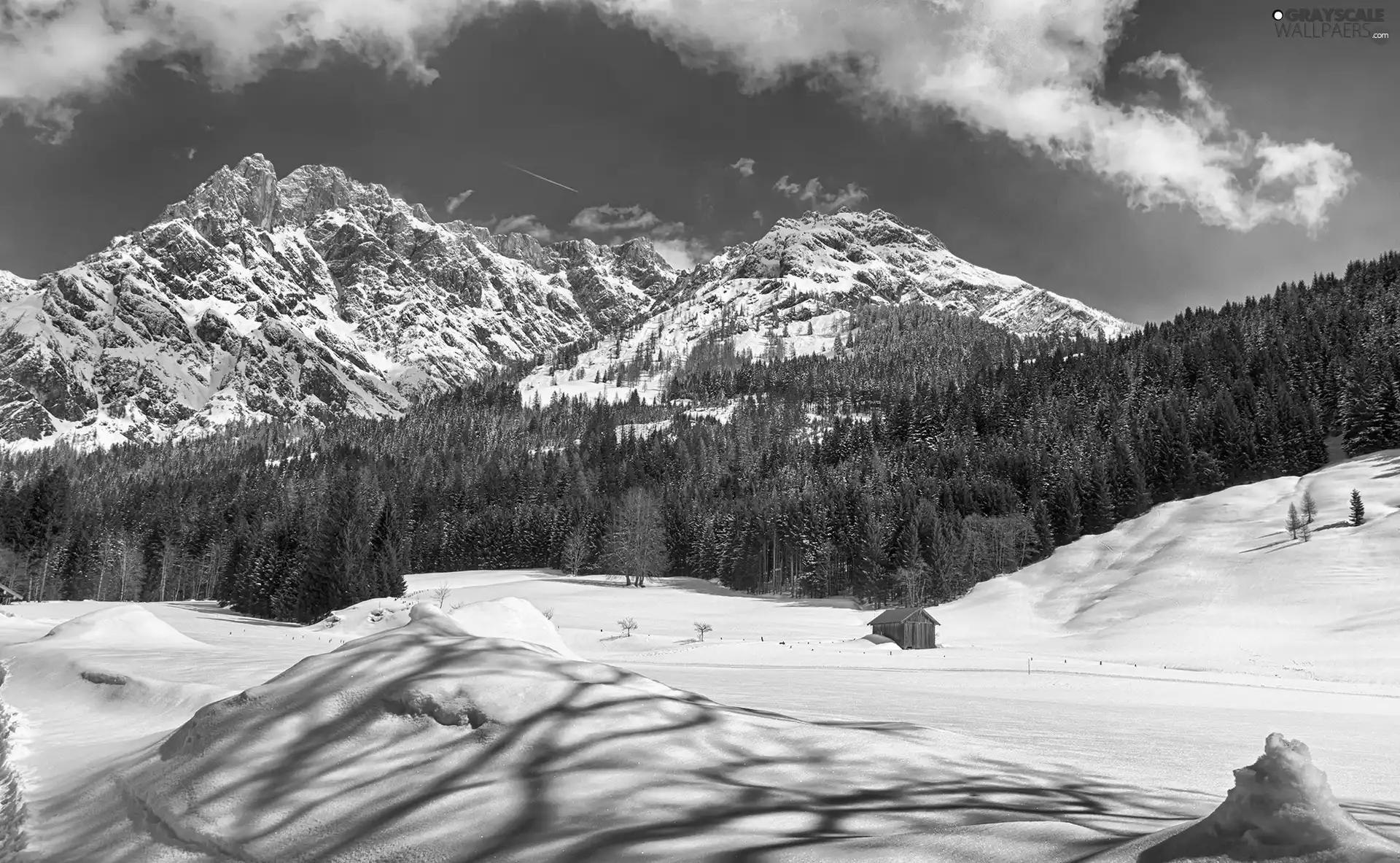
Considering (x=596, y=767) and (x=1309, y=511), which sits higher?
(x=1309, y=511)

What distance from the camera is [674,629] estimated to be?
192 ft

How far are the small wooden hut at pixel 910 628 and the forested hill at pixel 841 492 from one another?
19066mm

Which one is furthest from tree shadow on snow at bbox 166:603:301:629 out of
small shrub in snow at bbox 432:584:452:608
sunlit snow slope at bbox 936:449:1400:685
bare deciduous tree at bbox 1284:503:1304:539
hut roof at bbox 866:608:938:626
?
bare deciduous tree at bbox 1284:503:1304:539

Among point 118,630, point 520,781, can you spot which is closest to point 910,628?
point 118,630

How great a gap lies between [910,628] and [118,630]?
134 ft

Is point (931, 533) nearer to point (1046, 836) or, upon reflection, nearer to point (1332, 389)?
point (1332, 389)

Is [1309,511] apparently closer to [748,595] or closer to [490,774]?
[748,595]

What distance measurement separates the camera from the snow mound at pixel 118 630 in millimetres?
20453

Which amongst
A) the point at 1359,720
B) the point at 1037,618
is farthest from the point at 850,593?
the point at 1359,720

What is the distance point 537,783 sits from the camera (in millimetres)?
4605

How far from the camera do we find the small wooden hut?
48.0m

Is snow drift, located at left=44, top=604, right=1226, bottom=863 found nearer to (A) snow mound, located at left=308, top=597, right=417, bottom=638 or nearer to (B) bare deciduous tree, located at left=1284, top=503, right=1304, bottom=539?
(A) snow mound, located at left=308, top=597, right=417, bottom=638

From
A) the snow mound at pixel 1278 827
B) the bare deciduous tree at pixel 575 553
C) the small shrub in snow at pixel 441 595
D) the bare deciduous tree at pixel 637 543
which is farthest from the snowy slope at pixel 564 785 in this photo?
the bare deciduous tree at pixel 575 553

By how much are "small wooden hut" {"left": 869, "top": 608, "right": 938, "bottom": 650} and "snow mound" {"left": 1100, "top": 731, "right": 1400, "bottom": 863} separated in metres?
47.5
